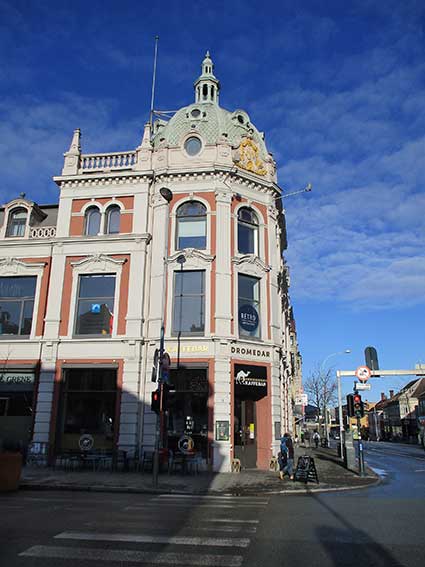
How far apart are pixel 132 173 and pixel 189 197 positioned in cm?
320

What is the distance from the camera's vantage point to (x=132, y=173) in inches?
970

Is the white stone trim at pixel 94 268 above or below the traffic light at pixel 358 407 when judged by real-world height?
above

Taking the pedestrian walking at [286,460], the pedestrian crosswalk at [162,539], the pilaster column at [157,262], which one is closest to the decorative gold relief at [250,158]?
the pilaster column at [157,262]

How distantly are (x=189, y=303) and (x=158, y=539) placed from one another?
15068 mm

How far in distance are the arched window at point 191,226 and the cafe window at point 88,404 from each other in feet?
22.8

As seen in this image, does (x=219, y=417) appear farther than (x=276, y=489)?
Yes

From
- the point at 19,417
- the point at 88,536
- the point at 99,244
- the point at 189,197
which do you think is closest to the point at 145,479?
the point at 19,417

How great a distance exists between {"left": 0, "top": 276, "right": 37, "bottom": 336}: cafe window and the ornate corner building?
0.20 feet

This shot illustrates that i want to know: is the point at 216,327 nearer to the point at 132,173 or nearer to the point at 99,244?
the point at 99,244

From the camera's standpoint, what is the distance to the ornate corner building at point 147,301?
21.6 meters

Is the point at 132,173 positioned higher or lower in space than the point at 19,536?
higher

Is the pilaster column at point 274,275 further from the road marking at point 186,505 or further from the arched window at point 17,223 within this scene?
the arched window at point 17,223

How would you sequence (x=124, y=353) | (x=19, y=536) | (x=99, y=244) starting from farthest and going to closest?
(x=99, y=244) → (x=124, y=353) → (x=19, y=536)

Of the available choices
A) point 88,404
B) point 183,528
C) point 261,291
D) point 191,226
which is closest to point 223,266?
point 261,291
